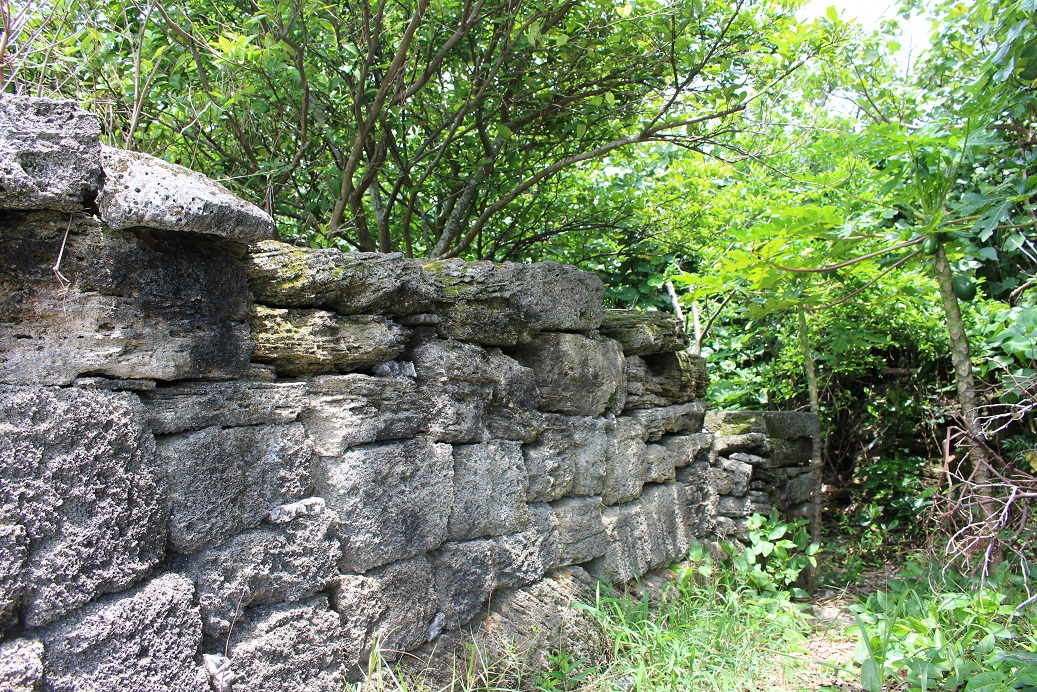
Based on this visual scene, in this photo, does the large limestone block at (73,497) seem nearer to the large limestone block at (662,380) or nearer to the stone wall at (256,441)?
the stone wall at (256,441)

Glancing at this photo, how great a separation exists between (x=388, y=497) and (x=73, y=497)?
0.90 meters

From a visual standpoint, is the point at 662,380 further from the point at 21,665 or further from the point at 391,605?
the point at 21,665

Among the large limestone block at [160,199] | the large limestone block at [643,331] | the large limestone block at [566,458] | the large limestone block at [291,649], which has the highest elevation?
the large limestone block at [160,199]

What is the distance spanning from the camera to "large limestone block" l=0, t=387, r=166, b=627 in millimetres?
1684

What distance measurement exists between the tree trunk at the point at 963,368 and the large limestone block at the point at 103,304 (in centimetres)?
348

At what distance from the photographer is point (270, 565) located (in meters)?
2.11

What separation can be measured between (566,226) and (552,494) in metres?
1.94

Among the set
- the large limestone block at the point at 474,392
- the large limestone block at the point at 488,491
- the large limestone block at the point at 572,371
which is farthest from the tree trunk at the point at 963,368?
the large limestone block at the point at 488,491

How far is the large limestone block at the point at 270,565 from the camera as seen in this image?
78.4 inches

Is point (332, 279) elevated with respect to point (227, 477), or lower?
elevated

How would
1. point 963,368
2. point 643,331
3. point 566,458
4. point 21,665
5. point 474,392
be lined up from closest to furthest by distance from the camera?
point 21,665 < point 474,392 < point 566,458 < point 643,331 < point 963,368

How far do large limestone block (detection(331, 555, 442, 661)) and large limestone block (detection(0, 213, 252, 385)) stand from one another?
783 millimetres

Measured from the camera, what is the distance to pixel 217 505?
2.02 meters

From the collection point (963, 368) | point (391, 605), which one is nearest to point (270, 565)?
→ point (391, 605)
